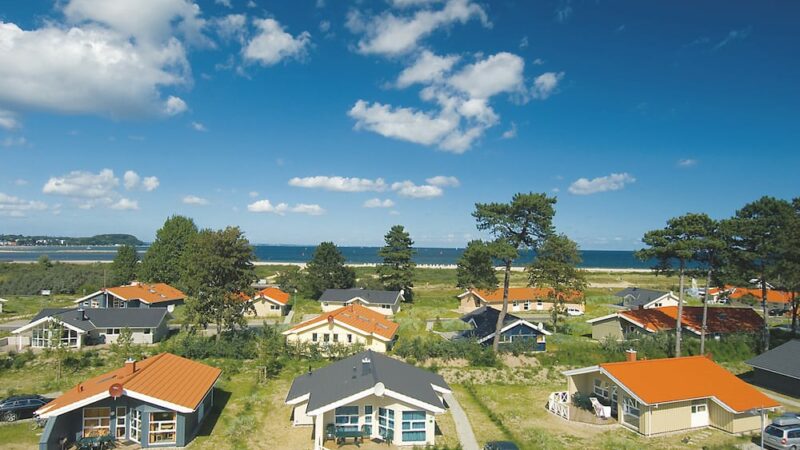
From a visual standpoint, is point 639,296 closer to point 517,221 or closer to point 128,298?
point 517,221

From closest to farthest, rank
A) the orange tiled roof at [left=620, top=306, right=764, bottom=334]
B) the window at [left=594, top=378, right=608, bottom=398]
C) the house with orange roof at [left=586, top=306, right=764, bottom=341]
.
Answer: the window at [left=594, top=378, right=608, bottom=398], the house with orange roof at [left=586, top=306, right=764, bottom=341], the orange tiled roof at [left=620, top=306, right=764, bottom=334]

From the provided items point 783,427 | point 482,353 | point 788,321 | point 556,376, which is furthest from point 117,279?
point 788,321

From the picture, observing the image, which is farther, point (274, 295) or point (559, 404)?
point (274, 295)

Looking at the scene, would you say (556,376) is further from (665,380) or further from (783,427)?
(783,427)

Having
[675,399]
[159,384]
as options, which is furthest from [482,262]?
[159,384]

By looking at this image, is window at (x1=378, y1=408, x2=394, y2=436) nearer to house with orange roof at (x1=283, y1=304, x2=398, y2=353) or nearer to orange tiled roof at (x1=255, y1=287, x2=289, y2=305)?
house with orange roof at (x1=283, y1=304, x2=398, y2=353)

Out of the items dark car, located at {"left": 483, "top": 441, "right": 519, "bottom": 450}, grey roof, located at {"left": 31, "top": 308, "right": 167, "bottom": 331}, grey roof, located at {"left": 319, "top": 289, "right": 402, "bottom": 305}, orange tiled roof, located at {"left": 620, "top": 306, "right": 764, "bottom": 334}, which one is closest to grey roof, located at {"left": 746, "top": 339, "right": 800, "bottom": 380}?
orange tiled roof, located at {"left": 620, "top": 306, "right": 764, "bottom": 334}
